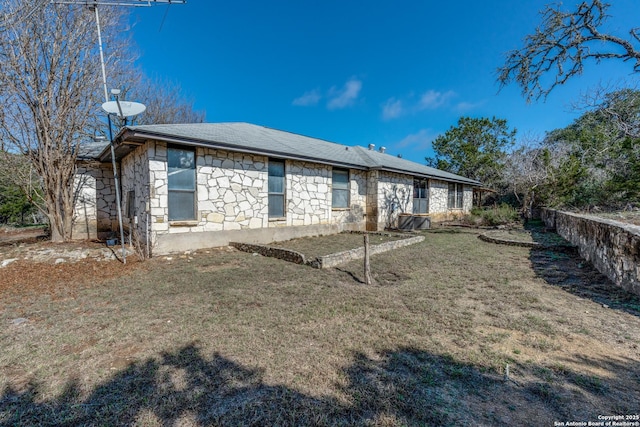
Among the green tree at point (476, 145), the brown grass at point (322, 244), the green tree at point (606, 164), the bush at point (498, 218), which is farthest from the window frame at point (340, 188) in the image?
the green tree at point (476, 145)

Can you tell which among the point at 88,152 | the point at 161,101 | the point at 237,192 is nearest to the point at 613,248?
the point at 237,192

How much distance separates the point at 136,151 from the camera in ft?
26.1

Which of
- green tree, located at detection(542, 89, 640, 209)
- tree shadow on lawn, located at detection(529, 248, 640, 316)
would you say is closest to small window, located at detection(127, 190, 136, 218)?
tree shadow on lawn, located at detection(529, 248, 640, 316)

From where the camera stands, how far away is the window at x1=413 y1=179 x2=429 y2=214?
1471cm

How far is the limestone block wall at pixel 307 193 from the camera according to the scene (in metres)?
9.58

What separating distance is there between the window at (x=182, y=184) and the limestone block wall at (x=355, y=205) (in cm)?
570

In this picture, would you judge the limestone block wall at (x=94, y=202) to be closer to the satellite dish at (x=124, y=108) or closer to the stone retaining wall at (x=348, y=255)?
the satellite dish at (x=124, y=108)

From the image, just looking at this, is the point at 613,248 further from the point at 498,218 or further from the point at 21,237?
the point at 21,237

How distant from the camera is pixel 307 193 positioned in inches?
397

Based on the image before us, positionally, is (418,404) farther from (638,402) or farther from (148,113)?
(148,113)

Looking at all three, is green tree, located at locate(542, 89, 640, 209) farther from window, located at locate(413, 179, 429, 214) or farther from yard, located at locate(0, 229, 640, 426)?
yard, located at locate(0, 229, 640, 426)

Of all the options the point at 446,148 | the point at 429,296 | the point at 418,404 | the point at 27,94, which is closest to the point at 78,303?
the point at 418,404

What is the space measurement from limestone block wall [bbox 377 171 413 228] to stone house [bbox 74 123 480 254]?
0.05 m

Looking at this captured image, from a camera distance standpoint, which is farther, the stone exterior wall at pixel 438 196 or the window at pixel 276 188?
the stone exterior wall at pixel 438 196
